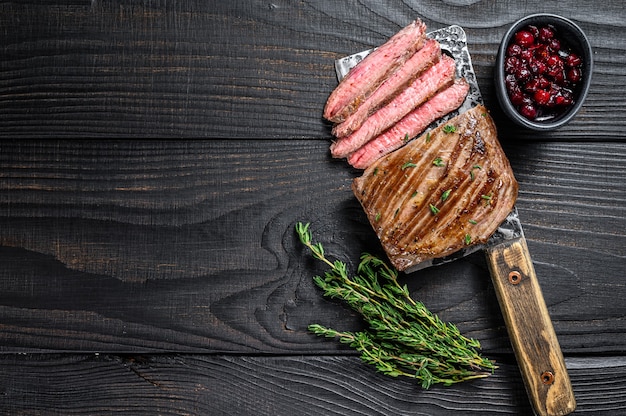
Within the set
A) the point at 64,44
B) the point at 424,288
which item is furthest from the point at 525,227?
the point at 64,44

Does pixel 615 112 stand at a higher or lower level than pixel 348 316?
higher

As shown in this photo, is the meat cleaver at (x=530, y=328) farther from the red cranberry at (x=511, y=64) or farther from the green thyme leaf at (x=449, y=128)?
the red cranberry at (x=511, y=64)

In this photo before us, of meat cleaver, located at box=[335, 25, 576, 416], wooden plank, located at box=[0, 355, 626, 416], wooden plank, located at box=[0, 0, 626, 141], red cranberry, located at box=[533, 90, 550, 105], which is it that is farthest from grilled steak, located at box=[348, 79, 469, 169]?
wooden plank, located at box=[0, 355, 626, 416]

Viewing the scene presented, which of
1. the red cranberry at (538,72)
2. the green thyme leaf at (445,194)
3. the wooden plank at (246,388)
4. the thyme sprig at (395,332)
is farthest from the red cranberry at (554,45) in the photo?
the wooden plank at (246,388)

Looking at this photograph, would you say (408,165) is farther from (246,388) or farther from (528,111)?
(246,388)

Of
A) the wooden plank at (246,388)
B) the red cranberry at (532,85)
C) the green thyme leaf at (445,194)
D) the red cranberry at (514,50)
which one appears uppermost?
the red cranberry at (514,50)

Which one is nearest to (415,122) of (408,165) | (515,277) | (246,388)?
(408,165)

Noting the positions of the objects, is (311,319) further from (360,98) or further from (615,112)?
(615,112)

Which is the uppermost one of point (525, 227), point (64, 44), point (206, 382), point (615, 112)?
point (64, 44)
